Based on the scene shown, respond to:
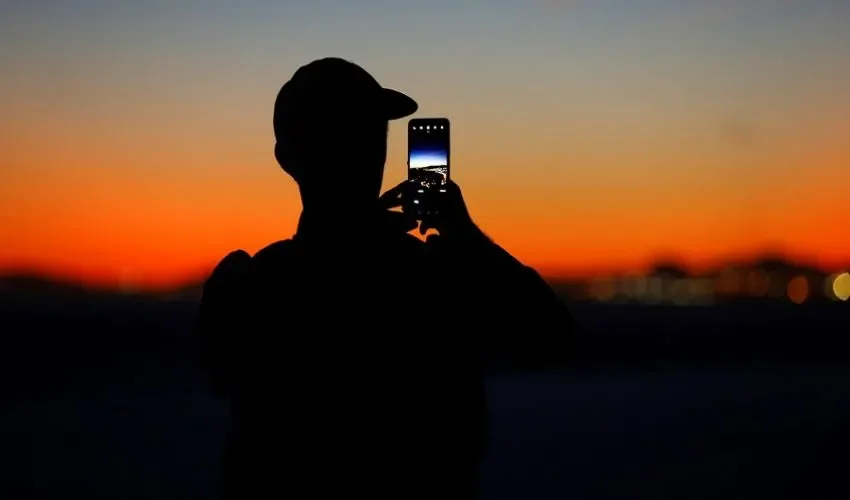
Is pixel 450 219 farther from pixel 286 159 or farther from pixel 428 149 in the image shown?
pixel 428 149

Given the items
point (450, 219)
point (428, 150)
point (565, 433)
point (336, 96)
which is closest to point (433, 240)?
point (450, 219)

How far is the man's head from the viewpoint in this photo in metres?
1.83

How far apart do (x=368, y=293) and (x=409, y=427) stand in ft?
0.83

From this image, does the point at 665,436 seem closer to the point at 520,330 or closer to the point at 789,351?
the point at 520,330

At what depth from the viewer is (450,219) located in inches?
73.8

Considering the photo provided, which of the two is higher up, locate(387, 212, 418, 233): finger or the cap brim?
the cap brim

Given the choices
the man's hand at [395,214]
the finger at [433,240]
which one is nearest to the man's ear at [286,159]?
the man's hand at [395,214]

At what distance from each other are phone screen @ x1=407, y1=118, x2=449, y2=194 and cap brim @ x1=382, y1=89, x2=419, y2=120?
0.34m

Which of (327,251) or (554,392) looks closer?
(327,251)

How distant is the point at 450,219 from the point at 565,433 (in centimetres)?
1028

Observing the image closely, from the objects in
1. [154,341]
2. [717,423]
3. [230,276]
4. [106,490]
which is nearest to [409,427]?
[230,276]

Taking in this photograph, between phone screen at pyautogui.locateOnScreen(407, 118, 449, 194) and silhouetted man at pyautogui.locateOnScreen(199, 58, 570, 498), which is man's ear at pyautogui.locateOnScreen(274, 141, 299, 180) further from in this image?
phone screen at pyautogui.locateOnScreen(407, 118, 449, 194)

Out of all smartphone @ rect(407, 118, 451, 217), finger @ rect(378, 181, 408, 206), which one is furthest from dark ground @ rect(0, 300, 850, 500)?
finger @ rect(378, 181, 408, 206)

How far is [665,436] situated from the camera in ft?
37.7
